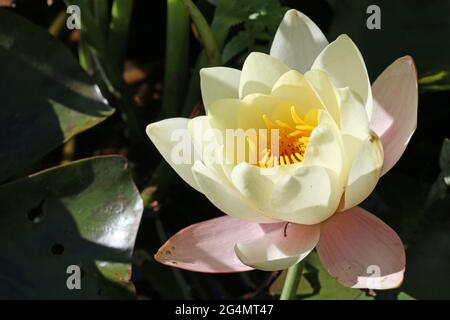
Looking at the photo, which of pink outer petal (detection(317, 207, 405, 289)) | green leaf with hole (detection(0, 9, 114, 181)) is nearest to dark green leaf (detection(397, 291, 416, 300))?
pink outer petal (detection(317, 207, 405, 289))

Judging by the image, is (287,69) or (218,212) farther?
(218,212)

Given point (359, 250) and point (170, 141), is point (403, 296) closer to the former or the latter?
point (359, 250)

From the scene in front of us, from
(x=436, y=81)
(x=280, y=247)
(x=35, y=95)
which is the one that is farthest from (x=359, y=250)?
(x=35, y=95)

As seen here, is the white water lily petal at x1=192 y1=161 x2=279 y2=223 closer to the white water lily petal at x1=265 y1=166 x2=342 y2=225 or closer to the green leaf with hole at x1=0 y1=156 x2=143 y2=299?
the white water lily petal at x1=265 y1=166 x2=342 y2=225

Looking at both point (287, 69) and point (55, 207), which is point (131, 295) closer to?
point (55, 207)

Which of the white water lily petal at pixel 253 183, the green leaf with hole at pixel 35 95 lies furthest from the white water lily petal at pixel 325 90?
the green leaf with hole at pixel 35 95
